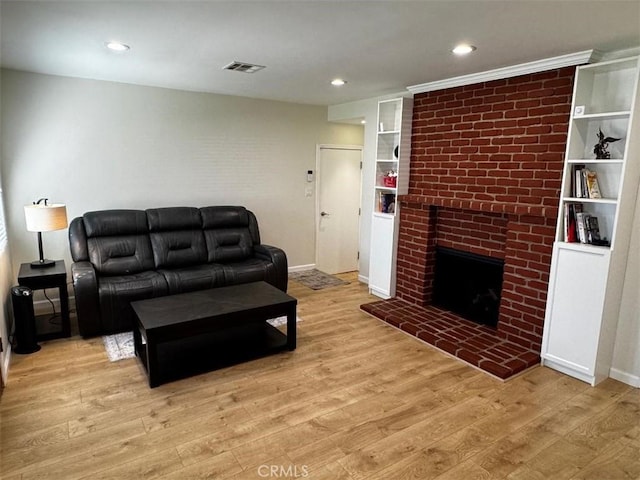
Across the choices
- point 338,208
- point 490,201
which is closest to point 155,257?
point 338,208

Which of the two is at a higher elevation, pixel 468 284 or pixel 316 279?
pixel 468 284

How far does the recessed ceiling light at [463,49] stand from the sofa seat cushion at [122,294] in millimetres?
3271

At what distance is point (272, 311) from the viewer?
3.37m

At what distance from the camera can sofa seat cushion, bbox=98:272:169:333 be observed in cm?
368

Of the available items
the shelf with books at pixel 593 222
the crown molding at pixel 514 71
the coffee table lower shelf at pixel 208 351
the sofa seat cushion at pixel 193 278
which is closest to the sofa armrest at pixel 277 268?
the sofa seat cushion at pixel 193 278

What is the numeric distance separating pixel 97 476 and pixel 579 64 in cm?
410

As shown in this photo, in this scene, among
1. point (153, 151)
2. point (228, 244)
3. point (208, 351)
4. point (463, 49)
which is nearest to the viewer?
point (463, 49)

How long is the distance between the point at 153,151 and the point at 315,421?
3.66m

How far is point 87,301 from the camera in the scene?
359 centimetres

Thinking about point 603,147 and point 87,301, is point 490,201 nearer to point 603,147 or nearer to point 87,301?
point 603,147

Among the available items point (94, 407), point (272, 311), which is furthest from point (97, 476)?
point (272, 311)

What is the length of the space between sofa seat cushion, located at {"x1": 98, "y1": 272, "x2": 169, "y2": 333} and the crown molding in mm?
3346

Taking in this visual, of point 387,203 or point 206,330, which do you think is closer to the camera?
point 206,330

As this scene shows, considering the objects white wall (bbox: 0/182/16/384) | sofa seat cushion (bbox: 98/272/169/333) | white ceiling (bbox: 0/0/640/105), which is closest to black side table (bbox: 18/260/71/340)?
white wall (bbox: 0/182/16/384)
